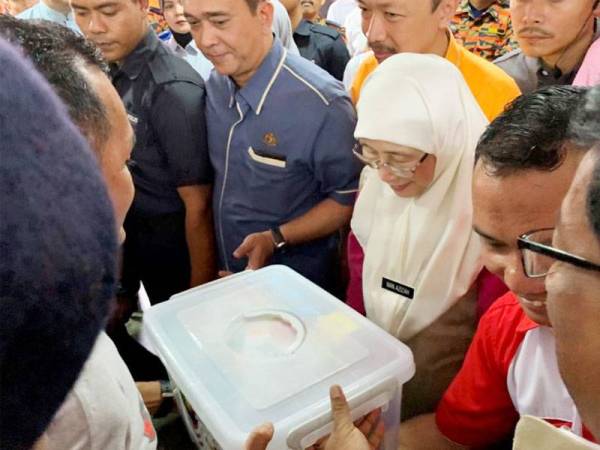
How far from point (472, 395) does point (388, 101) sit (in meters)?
0.69

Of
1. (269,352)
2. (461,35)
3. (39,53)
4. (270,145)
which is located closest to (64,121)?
(39,53)

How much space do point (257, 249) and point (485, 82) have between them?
84 centimetres

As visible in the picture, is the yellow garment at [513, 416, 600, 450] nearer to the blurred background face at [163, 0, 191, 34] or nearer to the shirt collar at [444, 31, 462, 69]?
the shirt collar at [444, 31, 462, 69]

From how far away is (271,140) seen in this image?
159 cm

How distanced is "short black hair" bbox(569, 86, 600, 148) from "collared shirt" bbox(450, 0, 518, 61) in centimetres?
176

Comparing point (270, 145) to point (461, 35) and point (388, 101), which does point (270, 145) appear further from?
point (461, 35)

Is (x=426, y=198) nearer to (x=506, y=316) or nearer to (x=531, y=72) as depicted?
(x=506, y=316)

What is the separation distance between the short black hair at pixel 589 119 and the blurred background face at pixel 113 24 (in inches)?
58.2

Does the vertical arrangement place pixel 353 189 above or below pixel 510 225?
below

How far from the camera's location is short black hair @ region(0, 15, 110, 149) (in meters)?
0.71

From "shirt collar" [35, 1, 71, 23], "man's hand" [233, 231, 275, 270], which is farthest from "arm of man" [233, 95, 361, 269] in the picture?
"shirt collar" [35, 1, 71, 23]

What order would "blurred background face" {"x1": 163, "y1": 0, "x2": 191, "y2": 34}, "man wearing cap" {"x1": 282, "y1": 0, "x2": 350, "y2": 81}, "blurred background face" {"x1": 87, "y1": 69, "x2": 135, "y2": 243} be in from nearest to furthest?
"blurred background face" {"x1": 87, "y1": 69, "x2": 135, "y2": 243} < "blurred background face" {"x1": 163, "y1": 0, "x2": 191, "y2": 34} < "man wearing cap" {"x1": 282, "y1": 0, "x2": 350, "y2": 81}

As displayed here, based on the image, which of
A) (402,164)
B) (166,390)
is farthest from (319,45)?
(166,390)

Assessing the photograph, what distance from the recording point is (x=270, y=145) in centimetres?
159
